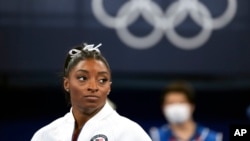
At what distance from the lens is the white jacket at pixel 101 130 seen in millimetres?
2709

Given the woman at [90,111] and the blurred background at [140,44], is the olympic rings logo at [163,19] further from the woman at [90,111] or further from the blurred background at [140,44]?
the woman at [90,111]

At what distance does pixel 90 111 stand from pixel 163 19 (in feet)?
11.1

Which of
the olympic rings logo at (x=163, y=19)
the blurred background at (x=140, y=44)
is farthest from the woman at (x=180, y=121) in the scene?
the olympic rings logo at (x=163, y=19)

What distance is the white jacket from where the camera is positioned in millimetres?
2709

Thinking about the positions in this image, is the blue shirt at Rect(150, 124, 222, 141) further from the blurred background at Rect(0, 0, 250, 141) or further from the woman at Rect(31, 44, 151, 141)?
the woman at Rect(31, 44, 151, 141)

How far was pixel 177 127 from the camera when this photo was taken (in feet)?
17.9

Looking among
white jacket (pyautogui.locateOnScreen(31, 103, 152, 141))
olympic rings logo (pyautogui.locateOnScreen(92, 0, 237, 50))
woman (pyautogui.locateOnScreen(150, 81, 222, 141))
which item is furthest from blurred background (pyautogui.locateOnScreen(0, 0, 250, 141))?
white jacket (pyautogui.locateOnScreen(31, 103, 152, 141))

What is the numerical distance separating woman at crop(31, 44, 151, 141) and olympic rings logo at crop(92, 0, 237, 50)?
10.6 ft

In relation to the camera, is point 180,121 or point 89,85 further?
point 180,121

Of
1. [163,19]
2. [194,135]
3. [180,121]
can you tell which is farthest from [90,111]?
[163,19]

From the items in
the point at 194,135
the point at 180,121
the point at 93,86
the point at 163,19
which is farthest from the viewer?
the point at 163,19

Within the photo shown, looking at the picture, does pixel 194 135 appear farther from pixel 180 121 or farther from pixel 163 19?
pixel 163 19

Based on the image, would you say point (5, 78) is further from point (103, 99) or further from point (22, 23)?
point (103, 99)

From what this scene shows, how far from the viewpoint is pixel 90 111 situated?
111 inches
